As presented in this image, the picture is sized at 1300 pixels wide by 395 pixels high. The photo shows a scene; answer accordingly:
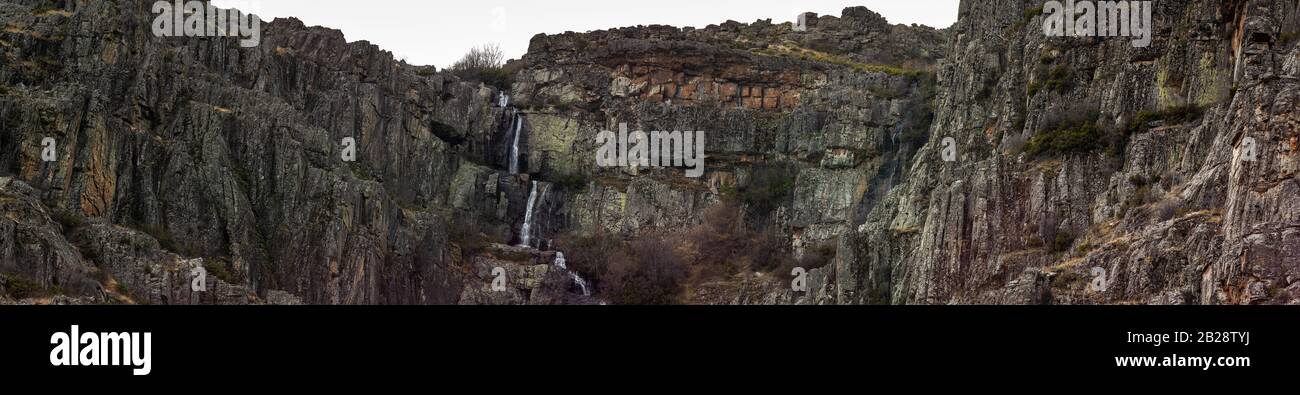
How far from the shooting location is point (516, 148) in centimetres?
12962

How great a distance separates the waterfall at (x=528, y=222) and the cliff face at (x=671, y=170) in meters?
0.30

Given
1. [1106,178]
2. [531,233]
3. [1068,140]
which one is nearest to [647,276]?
[531,233]

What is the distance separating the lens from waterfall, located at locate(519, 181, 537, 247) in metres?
122

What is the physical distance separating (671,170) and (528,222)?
29.3 ft

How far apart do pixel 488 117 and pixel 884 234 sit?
3645 centimetres

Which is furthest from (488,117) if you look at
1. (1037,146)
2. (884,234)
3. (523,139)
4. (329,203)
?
(1037,146)

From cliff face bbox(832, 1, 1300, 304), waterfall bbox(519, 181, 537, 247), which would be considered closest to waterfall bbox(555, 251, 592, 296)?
waterfall bbox(519, 181, 537, 247)

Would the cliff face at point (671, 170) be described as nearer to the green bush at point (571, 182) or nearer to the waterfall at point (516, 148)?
the green bush at point (571, 182)

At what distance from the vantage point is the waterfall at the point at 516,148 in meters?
128

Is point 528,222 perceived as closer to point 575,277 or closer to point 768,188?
point 575,277

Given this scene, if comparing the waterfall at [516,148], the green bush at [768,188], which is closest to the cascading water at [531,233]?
the waterfall at [516,148]

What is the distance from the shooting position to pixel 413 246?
10931cm

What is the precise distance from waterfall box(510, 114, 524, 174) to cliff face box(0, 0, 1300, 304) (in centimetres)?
31
